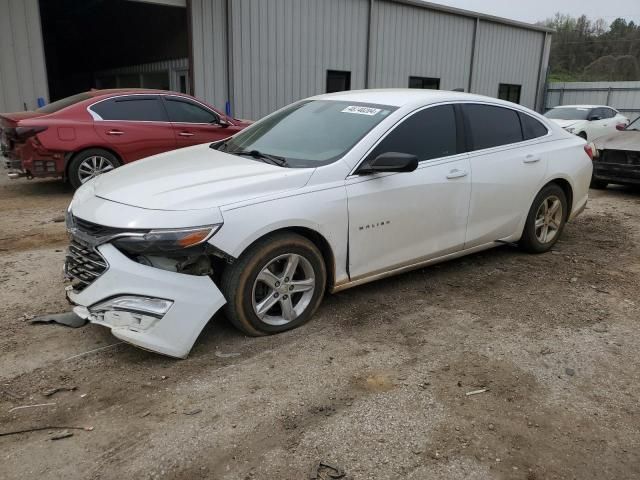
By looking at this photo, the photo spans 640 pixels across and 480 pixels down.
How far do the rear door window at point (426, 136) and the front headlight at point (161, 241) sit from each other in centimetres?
154

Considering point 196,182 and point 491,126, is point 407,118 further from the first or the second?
point 196,182

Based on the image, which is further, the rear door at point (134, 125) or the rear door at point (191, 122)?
the rear door at point (191, 122)

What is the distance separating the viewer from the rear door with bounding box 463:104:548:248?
4.77 metres

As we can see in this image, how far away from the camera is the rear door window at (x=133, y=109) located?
834 cm

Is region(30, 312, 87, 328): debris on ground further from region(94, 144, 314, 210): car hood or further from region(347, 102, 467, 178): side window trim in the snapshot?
region(347, 102, 467, 178): side window trim

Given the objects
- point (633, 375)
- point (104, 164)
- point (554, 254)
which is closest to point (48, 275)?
point (104, 164)

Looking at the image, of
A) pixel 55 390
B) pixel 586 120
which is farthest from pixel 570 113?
pixel 55 390

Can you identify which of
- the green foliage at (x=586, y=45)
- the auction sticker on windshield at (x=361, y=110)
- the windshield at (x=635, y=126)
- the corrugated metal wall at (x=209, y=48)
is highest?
the green foliage at (x=586, y=45)

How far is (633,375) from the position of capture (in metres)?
3.40

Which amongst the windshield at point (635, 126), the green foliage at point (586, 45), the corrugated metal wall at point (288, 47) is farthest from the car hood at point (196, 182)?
the green foliage at point (586, 45)

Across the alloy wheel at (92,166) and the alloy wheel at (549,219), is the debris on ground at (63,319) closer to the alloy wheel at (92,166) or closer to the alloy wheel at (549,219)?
the alloy wheel at (549,219)

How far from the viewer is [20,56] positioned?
11219mm

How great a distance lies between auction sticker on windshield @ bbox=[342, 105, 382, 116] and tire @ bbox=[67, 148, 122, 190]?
4.82 m

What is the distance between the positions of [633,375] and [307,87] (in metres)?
13.4
